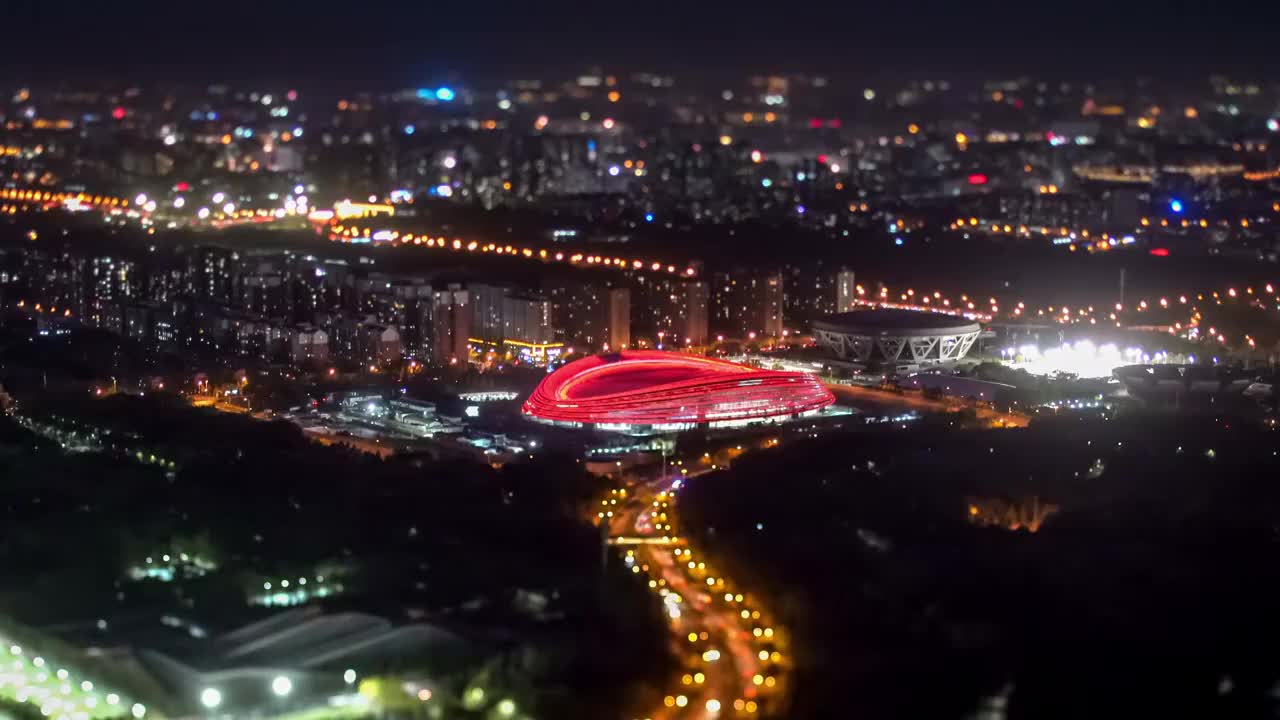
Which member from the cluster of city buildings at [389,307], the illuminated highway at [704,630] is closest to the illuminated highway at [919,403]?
the cluster of city buildings at [389,307]

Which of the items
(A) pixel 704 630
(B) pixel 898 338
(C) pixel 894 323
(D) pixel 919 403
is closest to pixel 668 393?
(D) pixel 919 403

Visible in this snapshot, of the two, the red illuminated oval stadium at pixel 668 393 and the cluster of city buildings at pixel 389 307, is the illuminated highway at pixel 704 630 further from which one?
the cluster of city buildings at pixel 389 307

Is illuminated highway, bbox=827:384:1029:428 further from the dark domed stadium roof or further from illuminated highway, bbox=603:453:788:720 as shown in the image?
illuminated highway, bbox=603:453:788:720

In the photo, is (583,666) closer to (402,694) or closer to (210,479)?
(402,694)

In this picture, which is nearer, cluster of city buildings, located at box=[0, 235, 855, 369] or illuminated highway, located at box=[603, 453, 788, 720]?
illuminated highway, located at box=[603, 453, 788, 720]

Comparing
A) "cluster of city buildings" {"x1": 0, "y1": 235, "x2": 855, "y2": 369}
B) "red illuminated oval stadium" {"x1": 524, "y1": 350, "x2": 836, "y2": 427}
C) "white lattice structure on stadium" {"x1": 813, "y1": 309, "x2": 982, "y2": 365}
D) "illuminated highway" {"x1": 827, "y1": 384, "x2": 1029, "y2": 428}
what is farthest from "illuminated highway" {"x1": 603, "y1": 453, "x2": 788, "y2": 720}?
"cluster of city buildings" {"x1": 0, "y1": 235, "x2": 855, "y2": 369}

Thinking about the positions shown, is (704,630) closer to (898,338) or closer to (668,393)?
(668,393)

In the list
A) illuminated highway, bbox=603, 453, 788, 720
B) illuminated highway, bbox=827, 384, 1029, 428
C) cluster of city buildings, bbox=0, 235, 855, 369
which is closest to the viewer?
illuminated highway, bbox=603, 453, 788, 720
